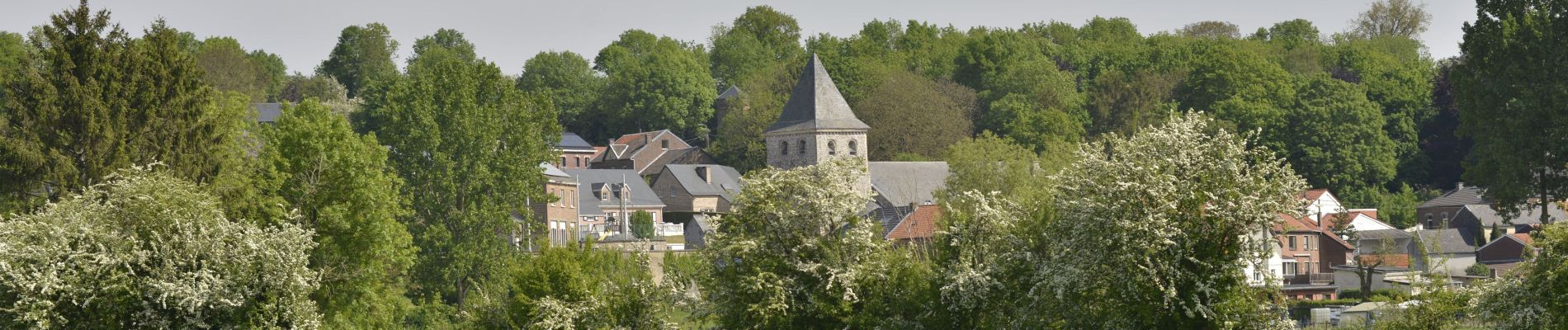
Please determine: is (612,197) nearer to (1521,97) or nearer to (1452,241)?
(1452,241)

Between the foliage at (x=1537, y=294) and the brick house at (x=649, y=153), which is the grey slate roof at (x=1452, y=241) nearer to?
the brick house at (x=649, y=153)

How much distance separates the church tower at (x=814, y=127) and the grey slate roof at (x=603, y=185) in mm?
9390

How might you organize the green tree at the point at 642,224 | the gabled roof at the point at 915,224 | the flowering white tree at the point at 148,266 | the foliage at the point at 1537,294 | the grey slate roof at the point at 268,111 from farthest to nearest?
the grey slate roof at the point at 268,111
the green tree at the point at 642,224
the gabled roof at the point at 915,224
the flowering white tree at the point at 148,266
the foliage at the point at 1537,294

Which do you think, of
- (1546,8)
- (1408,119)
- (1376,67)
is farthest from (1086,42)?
(1546,8)

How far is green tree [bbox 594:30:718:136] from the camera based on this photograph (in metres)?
136

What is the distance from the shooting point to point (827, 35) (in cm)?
15188

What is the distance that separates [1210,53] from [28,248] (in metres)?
93.9

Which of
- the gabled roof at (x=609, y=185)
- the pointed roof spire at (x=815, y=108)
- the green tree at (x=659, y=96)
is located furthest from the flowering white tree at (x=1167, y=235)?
the green tree at (x=659, y=96)

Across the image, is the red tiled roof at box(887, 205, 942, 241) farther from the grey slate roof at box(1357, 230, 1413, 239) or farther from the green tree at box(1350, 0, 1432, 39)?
the green tree at box(1350, 0, 1432, 39)

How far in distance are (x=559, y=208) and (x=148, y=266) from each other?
5483cm

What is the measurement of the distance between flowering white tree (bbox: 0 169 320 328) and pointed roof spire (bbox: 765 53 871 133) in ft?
203

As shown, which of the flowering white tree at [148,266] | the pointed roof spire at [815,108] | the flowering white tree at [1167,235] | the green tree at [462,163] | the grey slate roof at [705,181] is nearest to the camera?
the flowering white tree at [1167,235]

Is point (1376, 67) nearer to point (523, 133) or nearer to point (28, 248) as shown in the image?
point (523, 133)

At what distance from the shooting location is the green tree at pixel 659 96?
446 feet
